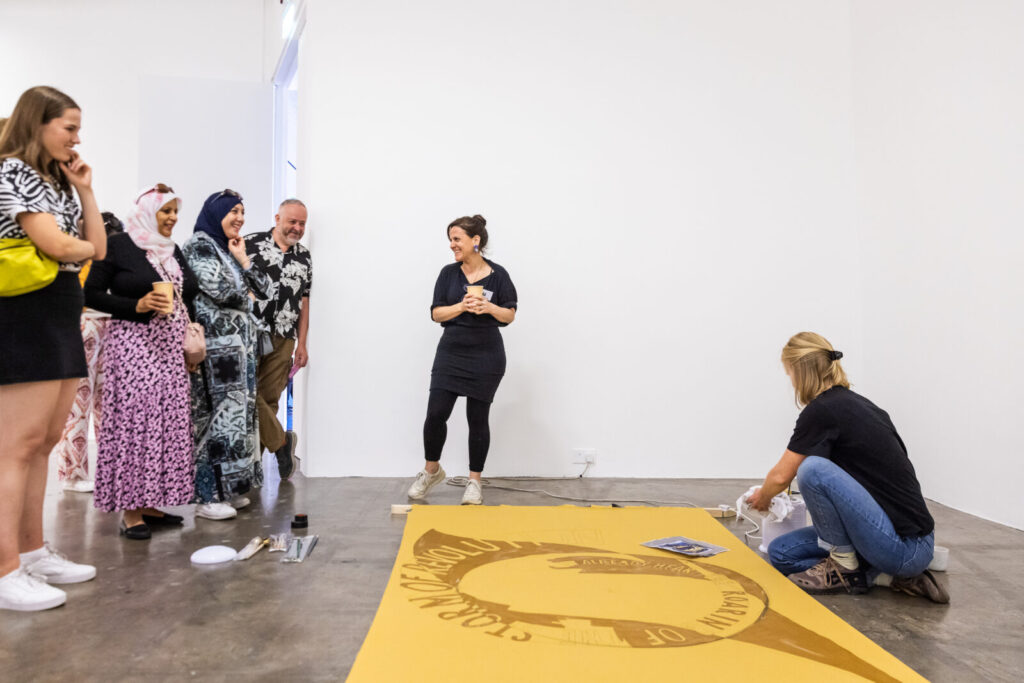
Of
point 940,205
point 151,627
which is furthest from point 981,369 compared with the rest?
point 151,627

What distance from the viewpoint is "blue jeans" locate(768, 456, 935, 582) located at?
208cm

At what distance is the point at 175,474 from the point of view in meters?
2.69

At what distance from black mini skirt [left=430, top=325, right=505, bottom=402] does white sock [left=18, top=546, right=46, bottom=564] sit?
176cm

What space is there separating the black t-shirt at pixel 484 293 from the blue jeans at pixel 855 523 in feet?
5.71

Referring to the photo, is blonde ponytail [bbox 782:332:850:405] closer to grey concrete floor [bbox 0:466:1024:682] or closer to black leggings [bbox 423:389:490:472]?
grey concrete floor [bbox 0:466:1024:682]

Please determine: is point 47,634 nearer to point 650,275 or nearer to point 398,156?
point 398,156

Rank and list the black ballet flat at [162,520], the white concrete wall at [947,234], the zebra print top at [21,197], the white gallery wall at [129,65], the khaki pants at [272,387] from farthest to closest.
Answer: the white gallery wall at [129,65], the khaki pants at [272,387], the white concrete wall at [947,234], the black ballet flat at [162,520], the zebra print top at [21,197]

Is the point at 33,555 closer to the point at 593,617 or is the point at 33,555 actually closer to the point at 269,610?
the point at 269,610

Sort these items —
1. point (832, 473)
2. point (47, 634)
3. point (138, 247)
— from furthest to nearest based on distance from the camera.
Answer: point (138, 247) → point (832, 473) → point (47, 634)

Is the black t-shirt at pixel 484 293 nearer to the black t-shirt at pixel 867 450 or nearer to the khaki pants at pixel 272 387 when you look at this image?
the khaki pants at pixel 272 387

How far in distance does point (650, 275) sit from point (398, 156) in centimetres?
169

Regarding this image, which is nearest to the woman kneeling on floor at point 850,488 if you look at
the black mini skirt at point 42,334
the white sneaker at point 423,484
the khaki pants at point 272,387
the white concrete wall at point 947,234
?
the white concrete wall at point 947,234

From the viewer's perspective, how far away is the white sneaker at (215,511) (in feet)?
9.68

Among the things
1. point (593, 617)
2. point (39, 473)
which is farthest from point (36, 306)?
point (593, 617)
